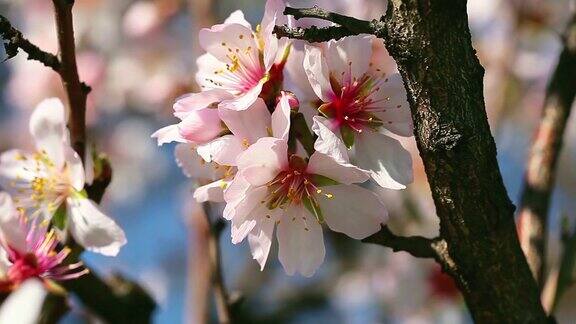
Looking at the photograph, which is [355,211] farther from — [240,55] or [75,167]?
[75,167]

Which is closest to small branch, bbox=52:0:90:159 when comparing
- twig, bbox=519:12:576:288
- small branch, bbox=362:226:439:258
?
small branch, bbox=362:226:439:258

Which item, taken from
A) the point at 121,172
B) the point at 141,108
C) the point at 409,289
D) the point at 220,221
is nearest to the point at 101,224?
the point at 220,221

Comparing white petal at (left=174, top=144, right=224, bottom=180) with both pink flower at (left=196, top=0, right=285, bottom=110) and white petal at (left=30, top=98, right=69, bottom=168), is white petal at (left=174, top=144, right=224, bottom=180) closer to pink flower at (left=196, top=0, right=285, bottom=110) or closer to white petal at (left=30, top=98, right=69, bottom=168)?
pink flower at (left=196, top=0, right=285, bottom=110)

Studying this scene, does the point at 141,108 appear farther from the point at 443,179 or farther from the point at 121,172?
the point at 443,179

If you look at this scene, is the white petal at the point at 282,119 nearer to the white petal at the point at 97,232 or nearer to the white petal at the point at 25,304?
the white petal at the point at 97,232

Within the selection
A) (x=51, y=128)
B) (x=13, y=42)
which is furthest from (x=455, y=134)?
(x=51, y=128)

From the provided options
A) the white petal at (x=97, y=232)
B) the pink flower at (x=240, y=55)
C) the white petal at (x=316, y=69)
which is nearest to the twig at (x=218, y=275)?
the white petal at (x=97, y=232)
